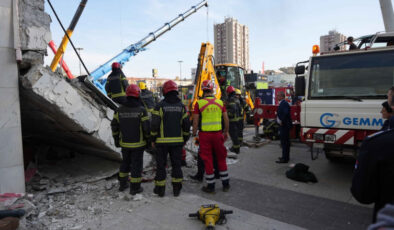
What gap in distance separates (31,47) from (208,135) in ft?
10.0

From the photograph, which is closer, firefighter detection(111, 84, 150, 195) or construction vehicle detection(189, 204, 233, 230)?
construction vehicle detection(189, 204, 233, 230)

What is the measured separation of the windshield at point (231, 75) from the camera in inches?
462

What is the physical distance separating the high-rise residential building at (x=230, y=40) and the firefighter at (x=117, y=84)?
50.6 meters

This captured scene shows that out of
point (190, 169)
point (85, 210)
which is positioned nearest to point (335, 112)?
point (190, 169)

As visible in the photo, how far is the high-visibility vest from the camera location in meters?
4.41

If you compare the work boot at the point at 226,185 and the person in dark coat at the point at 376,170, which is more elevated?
the person in dark coat at the point at 376,170

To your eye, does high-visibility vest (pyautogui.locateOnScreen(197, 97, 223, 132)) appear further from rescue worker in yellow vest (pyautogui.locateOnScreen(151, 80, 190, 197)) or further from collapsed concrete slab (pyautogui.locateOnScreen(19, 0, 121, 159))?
collapsed concrete slab (pyautogui.locateOnScreen(19, 0, 121, 159))

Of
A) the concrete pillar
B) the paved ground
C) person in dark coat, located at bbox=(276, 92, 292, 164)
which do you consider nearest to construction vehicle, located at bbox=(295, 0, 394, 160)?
the paved ground

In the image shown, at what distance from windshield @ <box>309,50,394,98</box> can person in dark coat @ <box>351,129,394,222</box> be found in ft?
10.4

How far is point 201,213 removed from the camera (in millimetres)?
3371

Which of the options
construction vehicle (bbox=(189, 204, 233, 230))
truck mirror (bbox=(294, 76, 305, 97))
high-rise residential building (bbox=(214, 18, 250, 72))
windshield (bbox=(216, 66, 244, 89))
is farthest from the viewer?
high-rise residential building (bbox=(214, 18, 250, 72))

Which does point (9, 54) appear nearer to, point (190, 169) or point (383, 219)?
point (190, 169)

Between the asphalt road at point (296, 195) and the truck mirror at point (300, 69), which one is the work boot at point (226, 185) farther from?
the truck mirror at point (300, 69)

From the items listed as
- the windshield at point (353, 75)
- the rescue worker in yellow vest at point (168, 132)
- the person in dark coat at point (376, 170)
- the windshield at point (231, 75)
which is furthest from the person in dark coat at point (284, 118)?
the windshield at point (231, 75)
